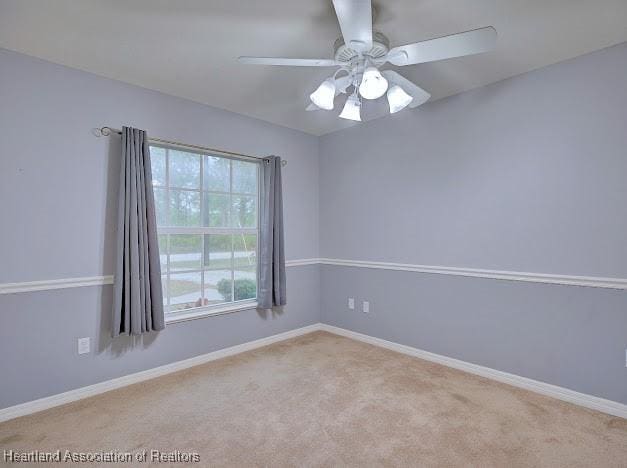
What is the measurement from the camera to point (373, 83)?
5.80 ft

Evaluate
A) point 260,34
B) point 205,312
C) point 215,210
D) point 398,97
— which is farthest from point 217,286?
point 398,97

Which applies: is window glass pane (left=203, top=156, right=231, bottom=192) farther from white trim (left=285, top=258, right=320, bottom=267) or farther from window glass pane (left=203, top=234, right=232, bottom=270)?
white trim (left=285, top=258, right=320, bottom=267)

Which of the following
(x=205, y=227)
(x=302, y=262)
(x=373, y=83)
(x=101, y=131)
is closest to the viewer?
(x=373, y=83)

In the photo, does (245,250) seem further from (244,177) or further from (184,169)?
(184,169)

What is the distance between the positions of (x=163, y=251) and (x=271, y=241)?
1.02 meters

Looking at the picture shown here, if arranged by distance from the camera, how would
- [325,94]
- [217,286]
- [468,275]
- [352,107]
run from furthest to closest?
[217,286], [468,275], [352,107], [325,94]

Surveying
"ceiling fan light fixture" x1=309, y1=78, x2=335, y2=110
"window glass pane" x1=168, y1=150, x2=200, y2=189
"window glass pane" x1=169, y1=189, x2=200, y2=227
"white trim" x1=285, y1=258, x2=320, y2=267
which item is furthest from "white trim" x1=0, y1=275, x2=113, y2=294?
"ceiling fan light fixture" x1=309, y1=78, x2=335, y2=110

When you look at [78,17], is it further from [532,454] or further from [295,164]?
[532,454]

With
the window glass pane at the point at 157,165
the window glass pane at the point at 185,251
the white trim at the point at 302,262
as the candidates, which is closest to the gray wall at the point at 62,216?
the window glass pane at the point at 157,165

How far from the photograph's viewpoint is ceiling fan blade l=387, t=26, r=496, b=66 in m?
1.47

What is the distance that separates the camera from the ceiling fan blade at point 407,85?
1.98m

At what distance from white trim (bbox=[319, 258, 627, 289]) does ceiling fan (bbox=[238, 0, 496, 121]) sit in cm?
148

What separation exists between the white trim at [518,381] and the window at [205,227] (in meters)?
1.55

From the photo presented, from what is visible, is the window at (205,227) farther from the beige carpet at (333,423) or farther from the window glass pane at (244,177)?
the beige carpet at (333,423)
